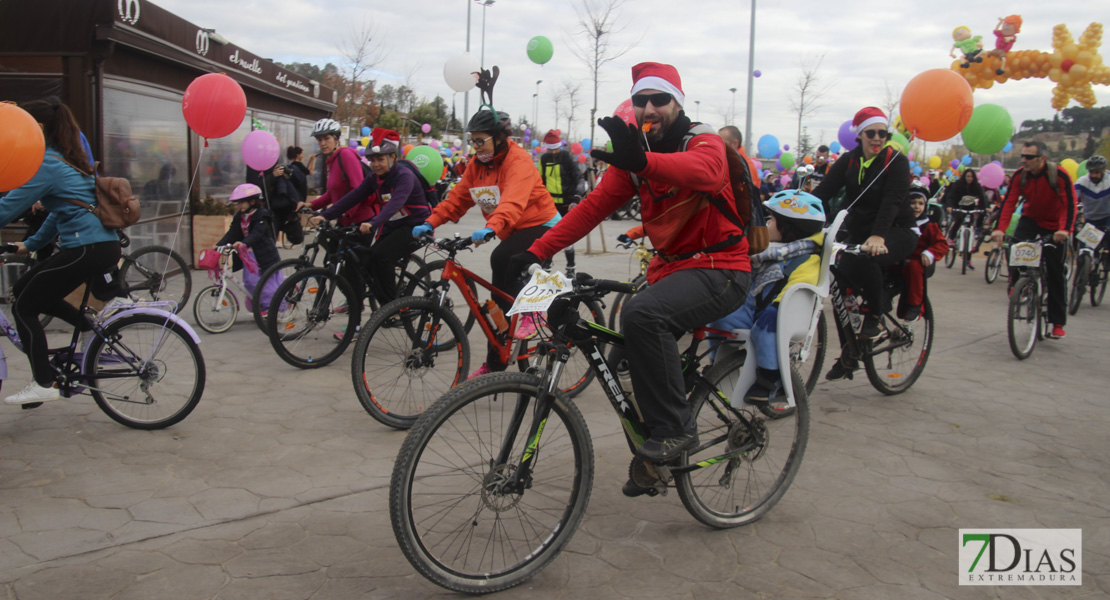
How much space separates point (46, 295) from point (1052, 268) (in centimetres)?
838

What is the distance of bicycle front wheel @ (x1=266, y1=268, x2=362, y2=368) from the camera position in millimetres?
5824

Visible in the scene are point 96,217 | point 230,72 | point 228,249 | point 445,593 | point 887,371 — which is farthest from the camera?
point 230,72

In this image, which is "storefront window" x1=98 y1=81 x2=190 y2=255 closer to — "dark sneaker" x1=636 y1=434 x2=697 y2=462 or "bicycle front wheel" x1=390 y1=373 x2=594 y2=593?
"bicycle front wheel" x1=390 y1=373 x2=594 y2=593

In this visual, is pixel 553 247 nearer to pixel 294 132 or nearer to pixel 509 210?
pixel 509 210

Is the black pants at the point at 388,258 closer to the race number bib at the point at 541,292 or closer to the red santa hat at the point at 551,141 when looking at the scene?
the race number bib at the point at 541,292

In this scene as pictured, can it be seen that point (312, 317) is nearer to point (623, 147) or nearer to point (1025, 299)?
point (623, 147)

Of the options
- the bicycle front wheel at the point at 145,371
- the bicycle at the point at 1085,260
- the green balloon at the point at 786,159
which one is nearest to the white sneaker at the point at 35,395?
the bicycle front wheel at the point at 145,371

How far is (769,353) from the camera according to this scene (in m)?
3.54

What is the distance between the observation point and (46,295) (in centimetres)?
445

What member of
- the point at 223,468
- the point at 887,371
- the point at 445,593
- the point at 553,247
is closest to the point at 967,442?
the point at 887,371

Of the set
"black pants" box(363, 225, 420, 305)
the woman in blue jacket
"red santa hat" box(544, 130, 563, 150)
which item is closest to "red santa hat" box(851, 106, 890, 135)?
"black pants" box(363, 225, 420, 305)

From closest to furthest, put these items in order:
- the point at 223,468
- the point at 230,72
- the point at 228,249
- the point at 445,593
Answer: the point at 445,593, the point at 223,468, the point at 228,249, the point at 230,72

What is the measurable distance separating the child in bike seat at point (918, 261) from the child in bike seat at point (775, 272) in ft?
6.26

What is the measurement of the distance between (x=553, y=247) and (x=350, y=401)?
268 centimetres
